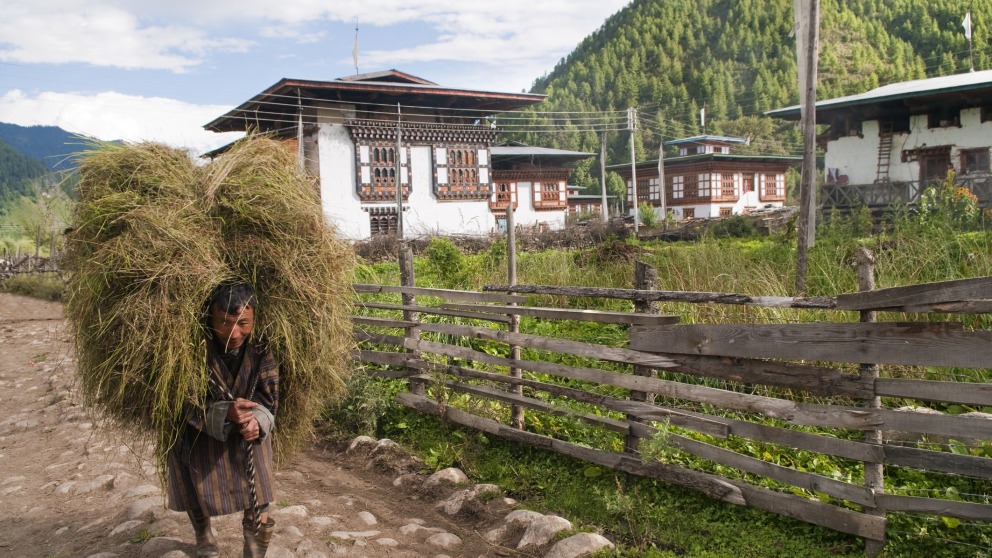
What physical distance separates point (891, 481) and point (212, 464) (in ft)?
11.8

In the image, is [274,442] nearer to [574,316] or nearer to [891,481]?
[574,316]

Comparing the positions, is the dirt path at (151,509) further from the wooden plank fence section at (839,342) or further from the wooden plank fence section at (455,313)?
the wooden plank fence section at (839,342)

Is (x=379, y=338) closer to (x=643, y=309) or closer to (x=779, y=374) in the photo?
(x=643, y=309)

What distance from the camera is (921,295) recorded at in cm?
323

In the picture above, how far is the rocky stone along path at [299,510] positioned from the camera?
12.8 feet

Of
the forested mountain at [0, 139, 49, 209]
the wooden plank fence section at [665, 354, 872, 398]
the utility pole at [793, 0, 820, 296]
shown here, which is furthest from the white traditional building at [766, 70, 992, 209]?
the forested mountain at [0, 139, 49, 209]

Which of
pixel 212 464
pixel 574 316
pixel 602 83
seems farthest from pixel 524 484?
pixel 602 83

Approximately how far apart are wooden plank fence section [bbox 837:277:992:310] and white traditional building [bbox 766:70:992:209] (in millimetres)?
20649

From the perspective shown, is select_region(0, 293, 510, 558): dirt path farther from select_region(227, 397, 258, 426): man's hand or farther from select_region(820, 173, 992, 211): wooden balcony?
select_region(820, 173, 992, 211): wooden balcony

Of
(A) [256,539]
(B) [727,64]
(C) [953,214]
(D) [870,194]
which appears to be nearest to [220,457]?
(A) [256,539]

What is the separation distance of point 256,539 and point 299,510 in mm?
1139

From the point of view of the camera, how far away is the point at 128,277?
3189 mm

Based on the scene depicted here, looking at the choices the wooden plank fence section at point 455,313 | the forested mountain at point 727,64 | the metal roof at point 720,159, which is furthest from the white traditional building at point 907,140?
the forested mountain at point 727,64

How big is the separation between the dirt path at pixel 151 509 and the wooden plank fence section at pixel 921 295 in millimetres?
2268
